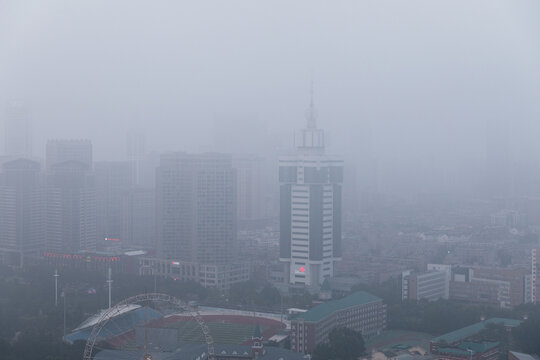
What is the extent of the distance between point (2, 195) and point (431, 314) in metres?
8.67

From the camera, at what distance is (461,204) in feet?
55.8

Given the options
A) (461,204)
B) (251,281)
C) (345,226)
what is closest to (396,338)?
(251,281)

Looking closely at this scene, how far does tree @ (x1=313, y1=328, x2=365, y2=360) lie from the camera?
7.51 meters

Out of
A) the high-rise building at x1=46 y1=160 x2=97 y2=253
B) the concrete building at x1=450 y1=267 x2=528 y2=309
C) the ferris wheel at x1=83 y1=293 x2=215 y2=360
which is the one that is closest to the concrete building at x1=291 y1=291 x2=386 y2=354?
the ferris wheel at x1=83 y1=293 x2=215 y2=360

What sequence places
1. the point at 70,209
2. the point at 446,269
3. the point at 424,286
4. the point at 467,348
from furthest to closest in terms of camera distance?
the point at 70,209 → the point at 446,269 → the point at 424,286 → the point at 467,348

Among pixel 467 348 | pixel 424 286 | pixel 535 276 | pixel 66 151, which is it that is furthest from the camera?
pixel 66 151

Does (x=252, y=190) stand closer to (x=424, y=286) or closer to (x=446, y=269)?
(x=446, y=269)

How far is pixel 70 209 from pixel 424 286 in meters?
6.73

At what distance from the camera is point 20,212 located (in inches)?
582

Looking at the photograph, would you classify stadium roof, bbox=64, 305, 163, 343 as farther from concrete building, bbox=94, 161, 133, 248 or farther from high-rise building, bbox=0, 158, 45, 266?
concrete building, bbox=94, 161, 133, 248

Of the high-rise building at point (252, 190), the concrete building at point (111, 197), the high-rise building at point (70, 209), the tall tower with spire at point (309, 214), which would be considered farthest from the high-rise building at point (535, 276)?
the concrete building at point (111, 197)

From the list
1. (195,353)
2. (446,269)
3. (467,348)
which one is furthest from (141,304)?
(446,269)

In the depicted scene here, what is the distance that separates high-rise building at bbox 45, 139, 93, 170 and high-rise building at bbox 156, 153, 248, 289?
348cm

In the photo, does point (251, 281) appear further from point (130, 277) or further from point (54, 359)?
point (54, 359)
